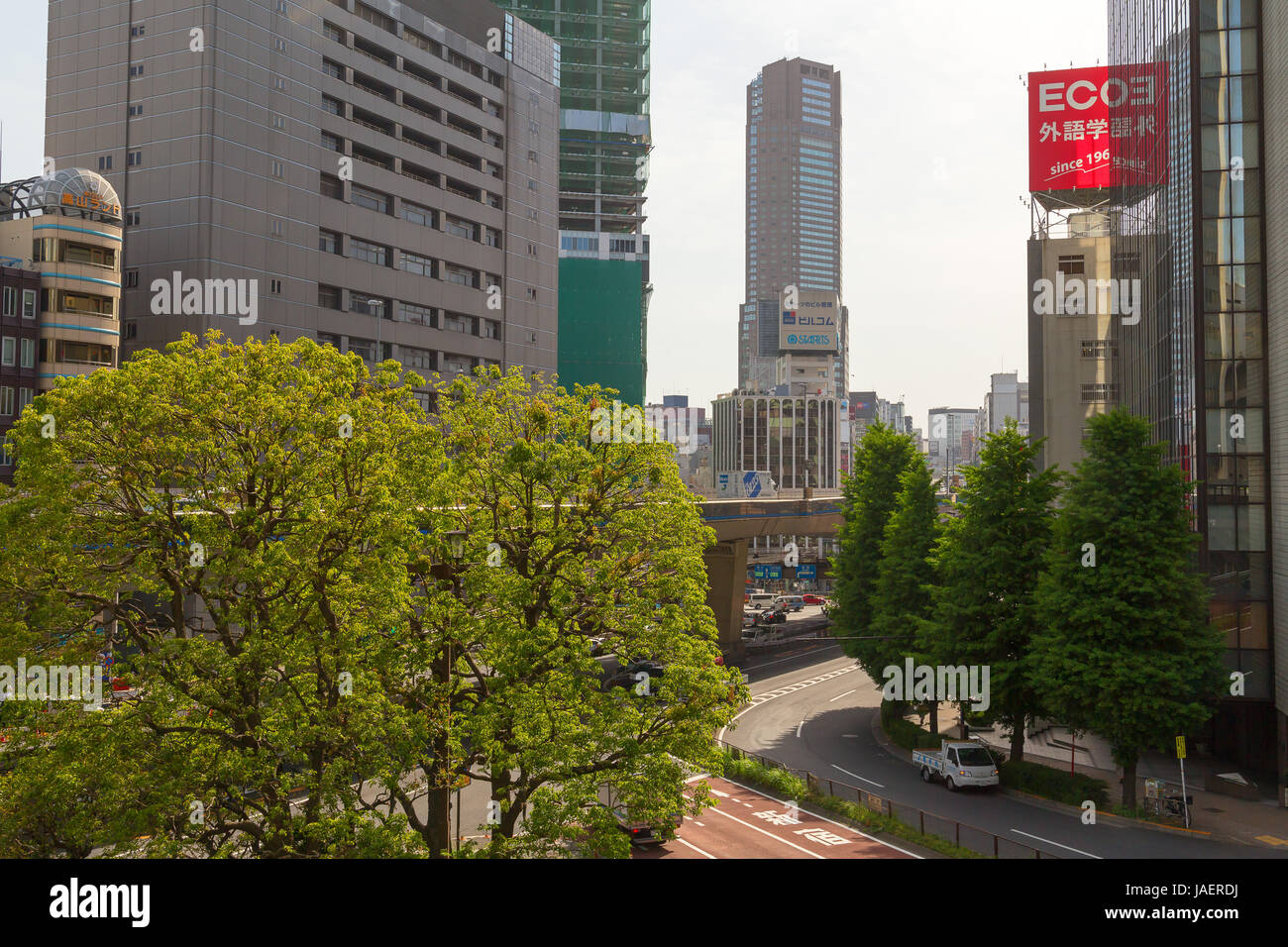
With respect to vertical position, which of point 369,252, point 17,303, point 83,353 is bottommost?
point 83,353

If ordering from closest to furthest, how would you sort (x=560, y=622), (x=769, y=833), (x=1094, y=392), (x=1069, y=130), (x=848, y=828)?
(x=560, y=622) → (x=769, y=833) → (x=848, y=828) → (x=1094, y=392) → (x=1069, y=130)

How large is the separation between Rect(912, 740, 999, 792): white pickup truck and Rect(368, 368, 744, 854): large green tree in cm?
1793

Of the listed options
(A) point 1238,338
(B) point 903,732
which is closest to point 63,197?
(B) point 903,732

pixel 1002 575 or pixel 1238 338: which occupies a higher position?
pixel 1238 338

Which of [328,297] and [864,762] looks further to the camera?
[328,297]

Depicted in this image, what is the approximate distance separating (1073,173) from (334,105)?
57178 millimetres

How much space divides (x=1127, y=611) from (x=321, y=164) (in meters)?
65.1

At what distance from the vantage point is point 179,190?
65938mm

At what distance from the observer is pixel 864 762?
141 feet

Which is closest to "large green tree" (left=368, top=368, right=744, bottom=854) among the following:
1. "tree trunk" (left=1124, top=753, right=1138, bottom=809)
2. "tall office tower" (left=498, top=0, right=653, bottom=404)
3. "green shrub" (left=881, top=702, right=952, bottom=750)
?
"tree trunk" (left=1124, top=753, right=1138, bottom=809)

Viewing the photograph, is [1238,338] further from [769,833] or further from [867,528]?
[769,833]

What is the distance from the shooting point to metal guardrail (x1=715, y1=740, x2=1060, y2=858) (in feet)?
91.7

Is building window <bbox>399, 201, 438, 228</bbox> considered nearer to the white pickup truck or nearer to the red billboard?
the red billboard
